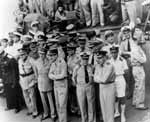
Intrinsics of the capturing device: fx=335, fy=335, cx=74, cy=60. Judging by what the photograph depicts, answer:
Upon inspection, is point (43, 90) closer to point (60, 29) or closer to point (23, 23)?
point (60, 29)

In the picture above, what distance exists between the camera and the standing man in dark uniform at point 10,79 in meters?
8.70

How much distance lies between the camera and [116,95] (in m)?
7.19

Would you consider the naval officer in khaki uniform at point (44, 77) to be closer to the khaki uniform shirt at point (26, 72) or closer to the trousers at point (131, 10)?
the khaki uniform shirt at point (26, 72)

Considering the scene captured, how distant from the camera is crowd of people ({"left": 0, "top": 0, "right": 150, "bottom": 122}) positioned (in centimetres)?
706

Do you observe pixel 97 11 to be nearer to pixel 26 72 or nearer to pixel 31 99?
pixel 26 72

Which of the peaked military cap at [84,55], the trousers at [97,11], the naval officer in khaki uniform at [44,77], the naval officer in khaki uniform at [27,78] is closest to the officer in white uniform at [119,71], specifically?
the peaked military cap at [84,55]

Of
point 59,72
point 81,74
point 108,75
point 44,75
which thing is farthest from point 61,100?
point 108,75

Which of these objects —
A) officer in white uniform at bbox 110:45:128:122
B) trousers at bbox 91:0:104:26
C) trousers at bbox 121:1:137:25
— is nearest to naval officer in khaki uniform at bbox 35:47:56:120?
officer in white uniform at bbox 110:45:128:122

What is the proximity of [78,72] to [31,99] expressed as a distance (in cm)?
182

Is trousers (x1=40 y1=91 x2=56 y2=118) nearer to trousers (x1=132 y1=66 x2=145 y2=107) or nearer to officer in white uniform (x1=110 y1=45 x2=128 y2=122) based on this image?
officer in white uniform (x1=110 y1=45 x2=128 y2=122)

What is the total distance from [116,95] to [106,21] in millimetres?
3027

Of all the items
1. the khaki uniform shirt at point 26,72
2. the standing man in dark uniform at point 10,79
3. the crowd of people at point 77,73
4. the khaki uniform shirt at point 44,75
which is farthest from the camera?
the standing man in dark uniform at point 10,79

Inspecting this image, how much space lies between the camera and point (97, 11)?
31.3 feet

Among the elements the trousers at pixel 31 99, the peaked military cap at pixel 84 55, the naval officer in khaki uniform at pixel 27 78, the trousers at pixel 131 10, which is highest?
the trousers at pixel 131 10
